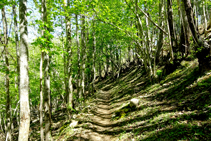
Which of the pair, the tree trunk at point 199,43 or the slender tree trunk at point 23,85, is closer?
the slender tree trunk at point 23,85

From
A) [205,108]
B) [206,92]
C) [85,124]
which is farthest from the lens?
[85,124]

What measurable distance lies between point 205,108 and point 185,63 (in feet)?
21.0

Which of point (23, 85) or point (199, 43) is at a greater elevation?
point (199, 43)

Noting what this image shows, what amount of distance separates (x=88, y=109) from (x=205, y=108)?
9161 mm

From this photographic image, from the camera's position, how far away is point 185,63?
10.0 metres

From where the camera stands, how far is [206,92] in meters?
5.20

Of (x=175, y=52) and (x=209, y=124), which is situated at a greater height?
(x=175, y=52)

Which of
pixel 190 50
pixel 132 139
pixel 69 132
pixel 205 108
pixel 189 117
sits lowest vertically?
pixel 69 132

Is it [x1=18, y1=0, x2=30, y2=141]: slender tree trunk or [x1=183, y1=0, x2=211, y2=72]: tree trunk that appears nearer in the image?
[x1=18, y1=0, x2=30, y2=141]: slender tree trunk

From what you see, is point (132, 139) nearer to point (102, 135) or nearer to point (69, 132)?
point (102, 135)

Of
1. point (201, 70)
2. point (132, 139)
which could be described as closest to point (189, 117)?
point (132, 139)

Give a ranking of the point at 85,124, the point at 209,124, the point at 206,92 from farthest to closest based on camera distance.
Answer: the point at 85,124 < the point at 206,92 < the point at 209,124

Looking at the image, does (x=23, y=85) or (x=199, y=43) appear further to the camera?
(x=199, y=43)

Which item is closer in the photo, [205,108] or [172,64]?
[205,108]
